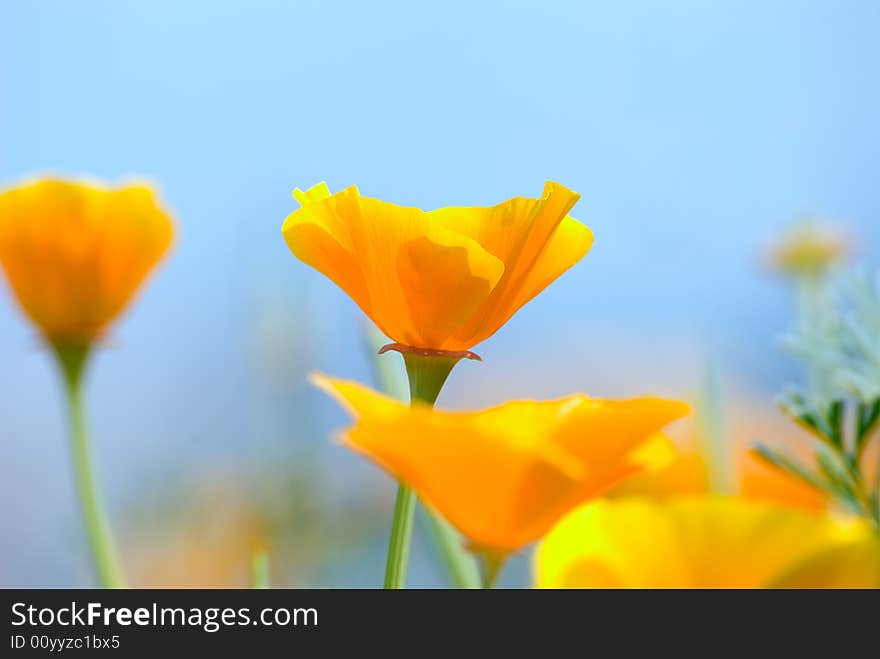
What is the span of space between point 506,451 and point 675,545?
8 centimetres

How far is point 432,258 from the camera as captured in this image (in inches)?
11.7

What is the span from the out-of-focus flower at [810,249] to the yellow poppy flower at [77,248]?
2.15 ft

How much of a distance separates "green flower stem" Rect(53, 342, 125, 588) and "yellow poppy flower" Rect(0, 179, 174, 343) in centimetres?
2

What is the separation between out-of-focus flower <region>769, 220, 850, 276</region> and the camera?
3.07 ft

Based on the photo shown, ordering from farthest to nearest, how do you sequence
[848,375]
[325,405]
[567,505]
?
[325,405]
[848,375]
[567,505]

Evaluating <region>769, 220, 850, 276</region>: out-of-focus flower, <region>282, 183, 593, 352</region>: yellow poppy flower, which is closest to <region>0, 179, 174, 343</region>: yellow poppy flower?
<region>282, 183, 593, 352</region>: yellow poppy flower

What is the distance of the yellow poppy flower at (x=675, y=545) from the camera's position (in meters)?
0.27

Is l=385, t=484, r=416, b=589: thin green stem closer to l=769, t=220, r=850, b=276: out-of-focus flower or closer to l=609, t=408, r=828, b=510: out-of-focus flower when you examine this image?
l=609, t=408, r=828, b=510: out-of-focus flower

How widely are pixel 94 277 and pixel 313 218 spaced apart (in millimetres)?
189

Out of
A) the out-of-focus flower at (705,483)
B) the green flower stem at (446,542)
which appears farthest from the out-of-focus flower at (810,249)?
the green flower stem at (446,542)

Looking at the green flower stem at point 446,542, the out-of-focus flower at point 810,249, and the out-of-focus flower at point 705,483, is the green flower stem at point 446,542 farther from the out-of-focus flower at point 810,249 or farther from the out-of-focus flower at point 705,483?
the out-of-focus flower at point 810,249
